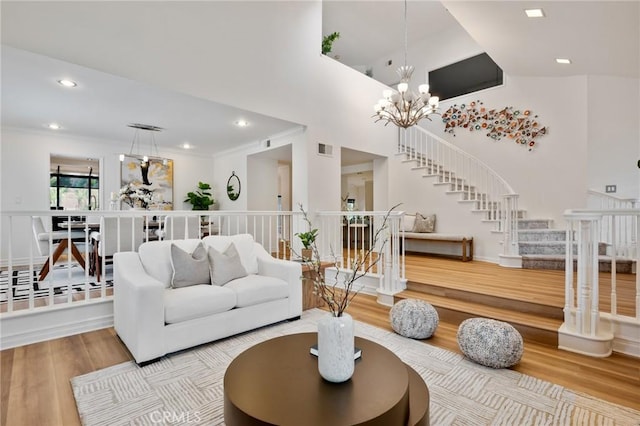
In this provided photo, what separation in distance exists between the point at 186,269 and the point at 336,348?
2.01 m

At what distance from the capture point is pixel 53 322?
2816 millimetres

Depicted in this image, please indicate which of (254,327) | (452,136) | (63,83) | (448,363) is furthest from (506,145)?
(63,83)

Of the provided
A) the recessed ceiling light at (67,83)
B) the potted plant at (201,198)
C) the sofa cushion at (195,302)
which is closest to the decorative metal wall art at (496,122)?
the potted plant at (201,198)

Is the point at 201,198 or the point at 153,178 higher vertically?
the point at 153,178

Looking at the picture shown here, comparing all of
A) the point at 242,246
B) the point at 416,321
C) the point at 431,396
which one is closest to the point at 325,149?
the point at 242,246

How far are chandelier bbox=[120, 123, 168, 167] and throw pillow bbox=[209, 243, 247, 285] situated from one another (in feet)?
11.6

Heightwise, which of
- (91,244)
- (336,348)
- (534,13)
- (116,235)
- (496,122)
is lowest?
(336,348)

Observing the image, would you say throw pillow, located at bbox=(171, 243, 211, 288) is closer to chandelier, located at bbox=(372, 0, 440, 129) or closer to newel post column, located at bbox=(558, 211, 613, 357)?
newel post column, located at bbox=(558, 211, 613, 357)

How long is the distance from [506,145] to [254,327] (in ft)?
20.5

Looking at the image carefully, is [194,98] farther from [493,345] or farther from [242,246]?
[493,345]

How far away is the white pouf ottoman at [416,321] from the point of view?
110 inches

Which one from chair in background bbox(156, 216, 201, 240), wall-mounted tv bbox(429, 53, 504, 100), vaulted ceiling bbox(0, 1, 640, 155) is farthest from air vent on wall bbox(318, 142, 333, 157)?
wall-mounted tv bbox(429, 53, 504, 100)

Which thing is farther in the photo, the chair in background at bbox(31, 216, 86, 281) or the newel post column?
the chair in background at bbox(31, 216, 86, 281)

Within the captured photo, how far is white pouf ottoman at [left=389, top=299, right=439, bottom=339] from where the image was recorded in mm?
2797
